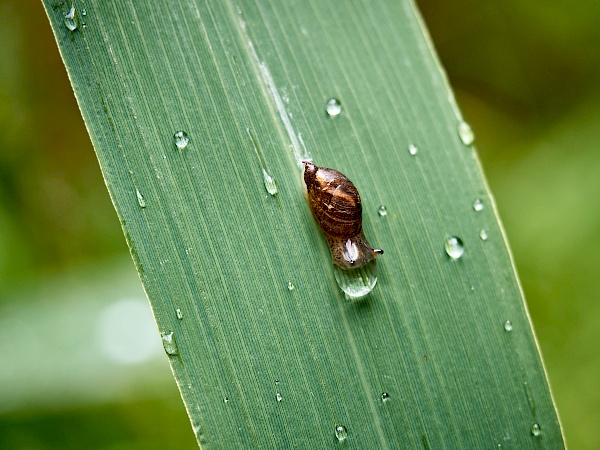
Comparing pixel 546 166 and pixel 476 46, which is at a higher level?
pixel 476 46

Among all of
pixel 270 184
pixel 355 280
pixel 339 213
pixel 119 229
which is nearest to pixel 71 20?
pixel 270 184

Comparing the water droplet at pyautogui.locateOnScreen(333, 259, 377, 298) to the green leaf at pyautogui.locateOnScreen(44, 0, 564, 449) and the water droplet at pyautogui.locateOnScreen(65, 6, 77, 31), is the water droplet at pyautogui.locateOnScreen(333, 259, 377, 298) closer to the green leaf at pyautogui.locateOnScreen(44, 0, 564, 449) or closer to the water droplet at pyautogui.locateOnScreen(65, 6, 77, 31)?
the green leaf at pyautogui.locateOnScreen(44, 0, 564, 449)

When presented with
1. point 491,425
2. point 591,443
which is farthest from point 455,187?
point 591,443

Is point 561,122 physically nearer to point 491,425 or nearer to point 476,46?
point 476,46

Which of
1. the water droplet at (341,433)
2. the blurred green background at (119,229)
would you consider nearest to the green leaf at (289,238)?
the water droplet at (341,433)

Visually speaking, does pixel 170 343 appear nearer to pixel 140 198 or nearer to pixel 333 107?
pixel 140 198

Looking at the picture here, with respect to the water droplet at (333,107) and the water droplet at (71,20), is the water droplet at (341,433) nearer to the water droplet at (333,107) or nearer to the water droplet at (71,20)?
the water droplet at (333,107)

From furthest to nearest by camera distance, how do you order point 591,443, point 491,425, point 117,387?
point 591,443 → point 117,387 → point 491,425
